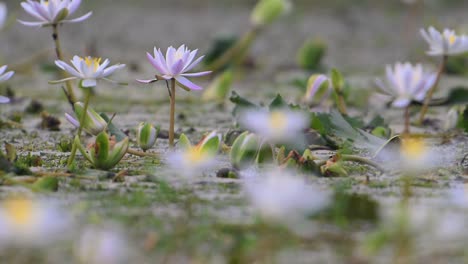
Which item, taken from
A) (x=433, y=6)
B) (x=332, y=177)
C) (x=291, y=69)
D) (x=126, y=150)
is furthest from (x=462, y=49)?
(x=433, y=6)

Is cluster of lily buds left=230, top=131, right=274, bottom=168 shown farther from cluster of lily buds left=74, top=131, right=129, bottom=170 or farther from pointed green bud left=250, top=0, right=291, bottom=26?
pointed green bud left=250, top=0, right=291, bottom=26

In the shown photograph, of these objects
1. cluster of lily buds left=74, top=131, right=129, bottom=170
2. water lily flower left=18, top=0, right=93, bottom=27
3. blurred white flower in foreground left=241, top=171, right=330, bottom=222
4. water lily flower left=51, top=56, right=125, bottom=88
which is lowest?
blurred white flower in foreground left=241, top=171, right=330, bottom=222

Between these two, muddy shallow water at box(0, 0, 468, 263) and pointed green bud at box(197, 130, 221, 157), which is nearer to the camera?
muddy shallow water at box(0, 0, 468, 263)

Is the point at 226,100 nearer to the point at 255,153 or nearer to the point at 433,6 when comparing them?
the point at 255,153

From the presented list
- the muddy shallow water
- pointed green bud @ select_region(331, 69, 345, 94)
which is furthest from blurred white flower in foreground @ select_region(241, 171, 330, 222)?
pointed green bud @ select_region(331, 69, 345, 94)

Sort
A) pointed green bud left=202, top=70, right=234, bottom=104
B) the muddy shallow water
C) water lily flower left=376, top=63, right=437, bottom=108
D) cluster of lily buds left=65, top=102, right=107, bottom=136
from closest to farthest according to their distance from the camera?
the muddy shallow water, water lily flower left=376, top=63, right=437, bottom=108, cluster of lily buds left=65, top=102, right=107, bottom=136, pointed green bud left=202, top=70, right=234, bottom=104

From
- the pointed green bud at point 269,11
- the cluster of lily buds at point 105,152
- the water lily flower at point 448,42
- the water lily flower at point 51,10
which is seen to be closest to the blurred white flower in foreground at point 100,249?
the cluster of lily buds at point 105,152

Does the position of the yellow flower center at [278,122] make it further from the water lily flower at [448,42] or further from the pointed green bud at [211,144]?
the water lily flower at [448,42]
